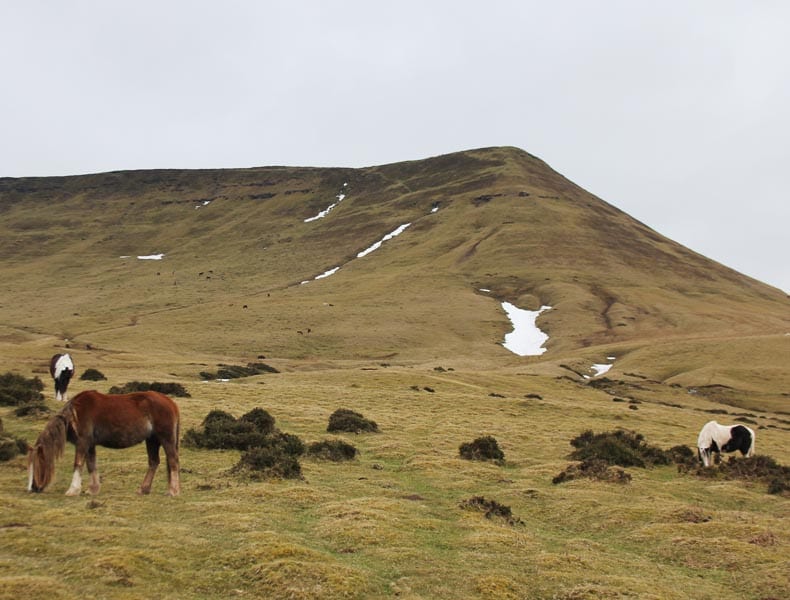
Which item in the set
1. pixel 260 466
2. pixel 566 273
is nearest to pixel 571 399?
pixel 260 466

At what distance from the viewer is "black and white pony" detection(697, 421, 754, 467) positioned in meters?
24.9

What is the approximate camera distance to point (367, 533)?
1313 centimetres

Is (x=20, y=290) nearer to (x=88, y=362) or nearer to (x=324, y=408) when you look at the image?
(x=88, y=362)

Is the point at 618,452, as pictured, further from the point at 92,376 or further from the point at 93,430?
the point at 92,376

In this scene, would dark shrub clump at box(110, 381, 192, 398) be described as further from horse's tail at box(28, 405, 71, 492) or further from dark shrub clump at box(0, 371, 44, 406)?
horse's tail at box(28, 405, 71, 492)

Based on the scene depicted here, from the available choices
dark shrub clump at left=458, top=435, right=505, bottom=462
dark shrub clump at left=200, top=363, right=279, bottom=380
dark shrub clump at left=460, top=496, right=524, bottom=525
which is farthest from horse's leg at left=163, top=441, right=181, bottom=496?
dark shrub clump at left=200, top=363, right=279, bottom=380

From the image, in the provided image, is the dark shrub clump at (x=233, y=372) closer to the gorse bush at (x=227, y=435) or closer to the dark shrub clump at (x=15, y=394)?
the dark shrub clump at (x=15, y=394)

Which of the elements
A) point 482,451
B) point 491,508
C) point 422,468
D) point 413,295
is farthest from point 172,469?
point 413,295

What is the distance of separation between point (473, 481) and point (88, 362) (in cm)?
4483

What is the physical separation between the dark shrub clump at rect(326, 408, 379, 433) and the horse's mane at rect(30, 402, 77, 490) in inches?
557

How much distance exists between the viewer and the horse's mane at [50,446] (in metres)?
14.0

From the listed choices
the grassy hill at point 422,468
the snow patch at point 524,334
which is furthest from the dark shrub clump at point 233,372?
the snow patch at point 524,334

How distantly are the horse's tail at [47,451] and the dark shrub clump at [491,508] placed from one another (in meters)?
9.60

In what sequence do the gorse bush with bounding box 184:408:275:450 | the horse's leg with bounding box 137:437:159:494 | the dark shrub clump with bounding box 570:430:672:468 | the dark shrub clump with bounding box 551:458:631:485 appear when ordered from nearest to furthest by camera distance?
the horse's leg with bounding box 137:437:159:494 < the dark shrub clump with bounding box 551:458:631:485 < the gorse bush with bounding box 184:408:275:450 < the dark shrub clump with bounding box 570:430:672:468
